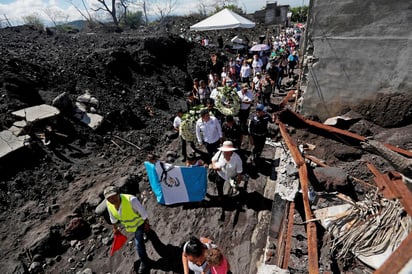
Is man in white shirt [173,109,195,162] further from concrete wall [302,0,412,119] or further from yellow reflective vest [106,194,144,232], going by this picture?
concrete wall [302,0,412,119]

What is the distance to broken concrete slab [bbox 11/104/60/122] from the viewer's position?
7.88 metres

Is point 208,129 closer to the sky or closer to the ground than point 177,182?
closer to the sky

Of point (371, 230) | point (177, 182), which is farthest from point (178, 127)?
point (371, 230)

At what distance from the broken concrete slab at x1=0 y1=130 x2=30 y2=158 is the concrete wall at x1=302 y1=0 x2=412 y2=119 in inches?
362

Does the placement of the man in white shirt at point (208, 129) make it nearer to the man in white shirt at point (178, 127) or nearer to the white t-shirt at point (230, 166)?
the white t-shirt at point (230, 166)

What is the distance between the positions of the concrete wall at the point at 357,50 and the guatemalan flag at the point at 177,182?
16.0 feet

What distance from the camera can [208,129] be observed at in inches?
241

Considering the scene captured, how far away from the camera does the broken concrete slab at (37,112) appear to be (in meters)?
7.88

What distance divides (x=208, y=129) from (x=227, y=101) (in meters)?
2.15

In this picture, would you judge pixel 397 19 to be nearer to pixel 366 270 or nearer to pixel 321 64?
pixel 321 64

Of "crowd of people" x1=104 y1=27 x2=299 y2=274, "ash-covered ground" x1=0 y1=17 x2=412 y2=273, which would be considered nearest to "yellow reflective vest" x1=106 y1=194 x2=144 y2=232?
"crowd of people" x1=104 y1=27 x2=299 y2=274

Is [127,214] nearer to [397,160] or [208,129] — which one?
[208,129]

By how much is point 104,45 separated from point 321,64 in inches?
534

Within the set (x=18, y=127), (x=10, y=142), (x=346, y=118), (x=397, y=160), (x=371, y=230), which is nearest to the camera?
(x=397, y=160)
